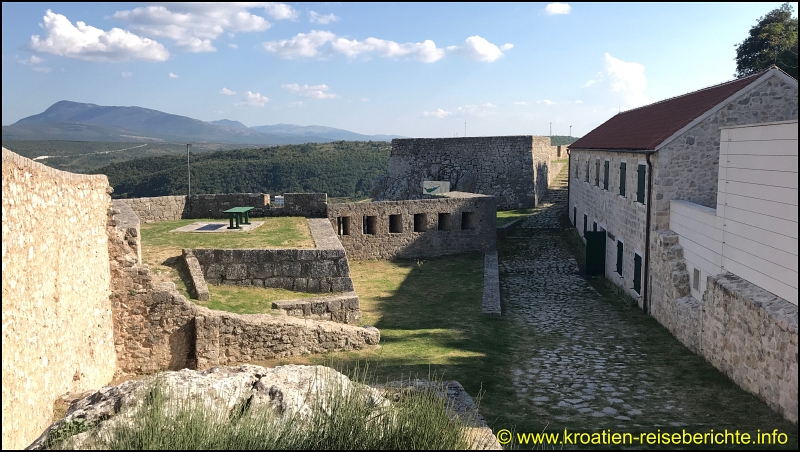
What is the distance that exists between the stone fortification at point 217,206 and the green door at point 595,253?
868 cm

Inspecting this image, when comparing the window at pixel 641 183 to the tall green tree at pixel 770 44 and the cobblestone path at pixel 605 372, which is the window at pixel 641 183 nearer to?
the cobblestone path at pixel 605 372

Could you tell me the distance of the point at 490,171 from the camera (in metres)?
31.7

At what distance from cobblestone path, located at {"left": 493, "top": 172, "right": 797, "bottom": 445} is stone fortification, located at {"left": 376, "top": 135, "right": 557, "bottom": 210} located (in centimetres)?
1228

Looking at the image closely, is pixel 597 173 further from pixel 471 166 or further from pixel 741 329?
pixel 741 329

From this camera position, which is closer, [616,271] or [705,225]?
[705,225]

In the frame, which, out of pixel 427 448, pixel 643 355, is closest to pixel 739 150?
pixel 643 355

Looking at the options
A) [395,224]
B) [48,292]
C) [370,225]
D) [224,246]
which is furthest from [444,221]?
[48,292]

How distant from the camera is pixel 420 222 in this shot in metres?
23.5

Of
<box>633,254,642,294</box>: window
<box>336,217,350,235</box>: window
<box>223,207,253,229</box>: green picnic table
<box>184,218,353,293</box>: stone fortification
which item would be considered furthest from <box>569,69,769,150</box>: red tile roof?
<box>223,207,253,229</box>: green picnic table

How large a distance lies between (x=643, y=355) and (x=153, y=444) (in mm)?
9542

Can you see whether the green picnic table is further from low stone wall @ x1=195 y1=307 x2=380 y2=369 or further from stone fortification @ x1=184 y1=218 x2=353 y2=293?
low stone wall @ x1=195 y1=307 x2=380 y2=369

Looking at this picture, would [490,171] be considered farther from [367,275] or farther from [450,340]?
[450,340]

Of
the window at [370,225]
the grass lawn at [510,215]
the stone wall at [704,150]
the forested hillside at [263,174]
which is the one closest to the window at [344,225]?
the window at [370,225]

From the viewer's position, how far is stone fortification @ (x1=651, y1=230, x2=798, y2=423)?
25.4 ft
